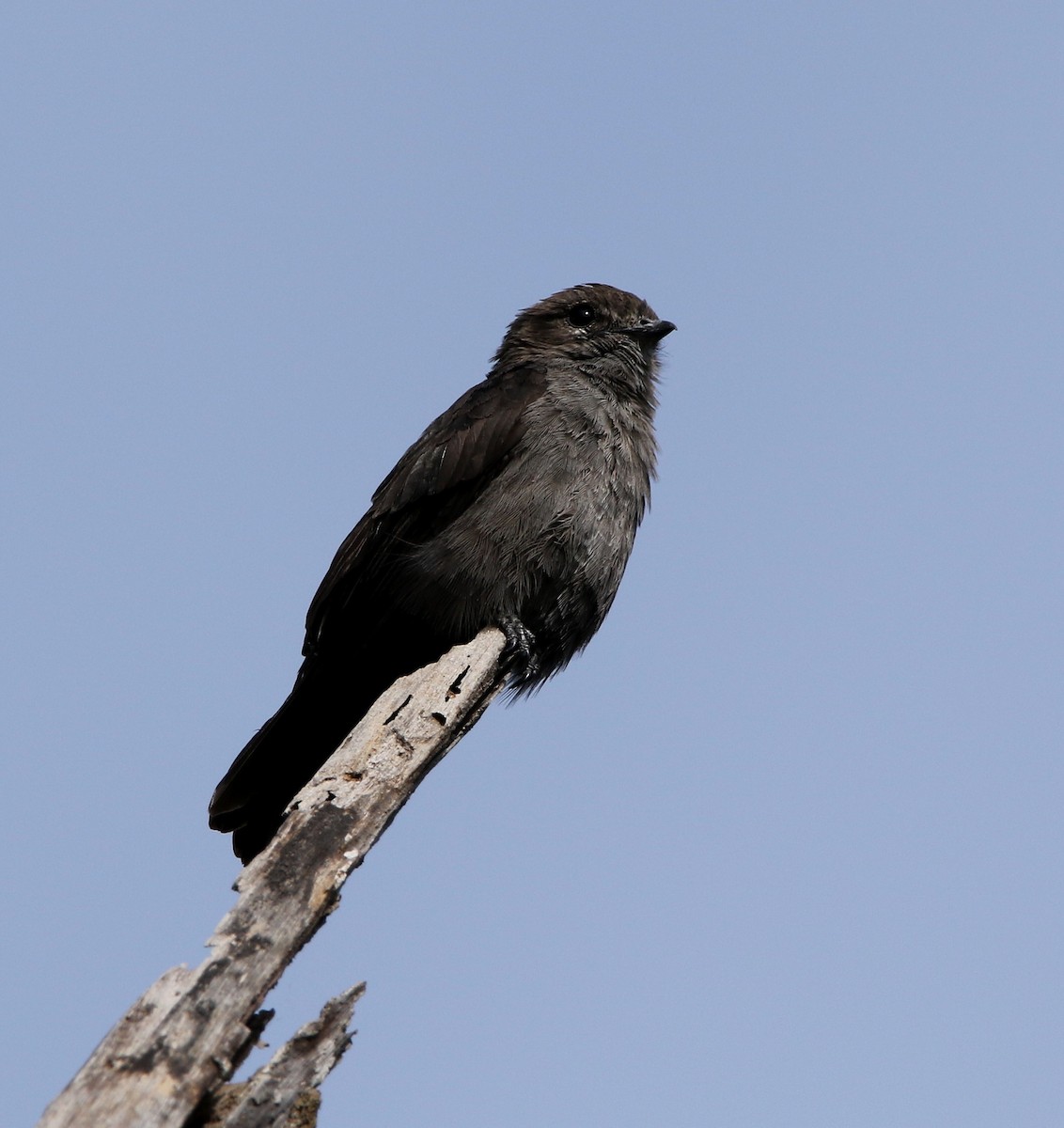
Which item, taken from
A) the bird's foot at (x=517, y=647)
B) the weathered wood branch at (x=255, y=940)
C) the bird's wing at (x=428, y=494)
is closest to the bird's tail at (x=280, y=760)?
the bird's wing at (x=428, y=494)

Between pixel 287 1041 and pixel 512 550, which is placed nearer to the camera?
A: pixel 287 1041

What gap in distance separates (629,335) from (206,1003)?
5562mm

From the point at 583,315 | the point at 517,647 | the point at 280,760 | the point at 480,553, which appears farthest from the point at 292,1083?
the point at 583,315

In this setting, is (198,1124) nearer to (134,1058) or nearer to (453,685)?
(134,1058)

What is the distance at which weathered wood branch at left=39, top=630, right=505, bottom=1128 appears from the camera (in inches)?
114

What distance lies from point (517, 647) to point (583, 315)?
8.76ft

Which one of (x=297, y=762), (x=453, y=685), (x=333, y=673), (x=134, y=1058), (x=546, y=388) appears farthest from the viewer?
(x=546, y=388)

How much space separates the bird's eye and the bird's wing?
1330 millimetres

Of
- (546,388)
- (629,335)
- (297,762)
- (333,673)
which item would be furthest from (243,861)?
(629,335)

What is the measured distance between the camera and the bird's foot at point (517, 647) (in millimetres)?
6281

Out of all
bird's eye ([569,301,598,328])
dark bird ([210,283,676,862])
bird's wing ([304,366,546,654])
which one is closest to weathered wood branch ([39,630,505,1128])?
dark bird ([210,283,676,862])

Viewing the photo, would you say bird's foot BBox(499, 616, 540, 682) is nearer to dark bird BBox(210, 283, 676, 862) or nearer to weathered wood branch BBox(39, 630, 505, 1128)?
dark bird BBox(210, 283, 676, 862)

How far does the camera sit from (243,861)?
5.62 m

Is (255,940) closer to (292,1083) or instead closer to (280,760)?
(292,1083)
